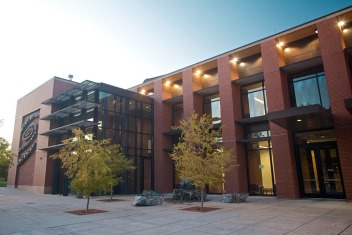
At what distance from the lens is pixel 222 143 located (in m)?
21.2

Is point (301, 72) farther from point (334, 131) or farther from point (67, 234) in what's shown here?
point (67, 234)

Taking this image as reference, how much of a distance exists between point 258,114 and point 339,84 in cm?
625

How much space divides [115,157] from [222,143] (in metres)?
9.04

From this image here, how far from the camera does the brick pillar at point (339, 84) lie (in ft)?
49.5

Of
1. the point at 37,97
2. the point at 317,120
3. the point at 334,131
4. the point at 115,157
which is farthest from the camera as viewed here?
the point at 37,97

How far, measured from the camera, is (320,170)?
16.8 metres

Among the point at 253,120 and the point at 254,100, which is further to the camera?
the point at 254,100

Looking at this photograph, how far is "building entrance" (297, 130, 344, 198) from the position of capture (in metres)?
16.2

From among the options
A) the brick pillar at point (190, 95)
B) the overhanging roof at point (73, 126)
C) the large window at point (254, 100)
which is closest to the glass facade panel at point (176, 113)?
the brick pillar at point (190, 95)

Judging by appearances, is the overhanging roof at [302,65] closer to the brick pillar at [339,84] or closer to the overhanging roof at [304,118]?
the brick pillar at [339,84]

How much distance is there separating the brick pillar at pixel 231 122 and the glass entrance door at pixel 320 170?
4.44 metres

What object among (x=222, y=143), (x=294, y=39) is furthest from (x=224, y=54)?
(x=222, y=143)

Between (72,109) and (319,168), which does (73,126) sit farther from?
(319,168)

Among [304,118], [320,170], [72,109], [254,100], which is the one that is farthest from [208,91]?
[72,109]
